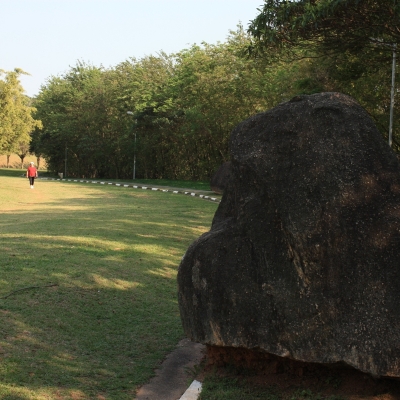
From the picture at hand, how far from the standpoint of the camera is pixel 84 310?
21.2 ft

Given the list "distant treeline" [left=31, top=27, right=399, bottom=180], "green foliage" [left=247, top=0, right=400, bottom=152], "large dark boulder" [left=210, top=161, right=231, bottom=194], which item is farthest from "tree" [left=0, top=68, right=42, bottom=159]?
"green foliage" [left=247, top=0, right=400, bottom=152]

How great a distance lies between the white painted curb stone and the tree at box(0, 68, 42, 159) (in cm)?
3763

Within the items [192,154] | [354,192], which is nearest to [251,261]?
[354,192]

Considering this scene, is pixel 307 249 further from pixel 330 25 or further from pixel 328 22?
pixel 330 25

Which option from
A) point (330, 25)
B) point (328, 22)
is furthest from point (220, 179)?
point (328, 22)

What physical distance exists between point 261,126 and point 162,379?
7.42 feet

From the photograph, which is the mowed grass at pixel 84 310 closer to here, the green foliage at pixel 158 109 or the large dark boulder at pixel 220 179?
the large dark boulder at pixel 220 179

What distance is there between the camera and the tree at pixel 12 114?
3997cm

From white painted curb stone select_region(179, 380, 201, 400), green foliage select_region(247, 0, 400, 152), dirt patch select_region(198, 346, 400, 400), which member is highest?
green foliage select_region(247, 0, 400, 152)

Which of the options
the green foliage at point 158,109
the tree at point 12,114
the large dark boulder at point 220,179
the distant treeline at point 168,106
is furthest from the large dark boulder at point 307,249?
the tree at point 12,114

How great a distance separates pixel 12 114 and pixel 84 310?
37091mm

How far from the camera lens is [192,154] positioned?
146ft

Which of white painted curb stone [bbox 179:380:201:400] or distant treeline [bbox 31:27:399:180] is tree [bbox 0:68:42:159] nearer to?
distant treeline [bbox 31:27:399:180]

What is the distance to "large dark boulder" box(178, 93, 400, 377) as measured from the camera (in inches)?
158
